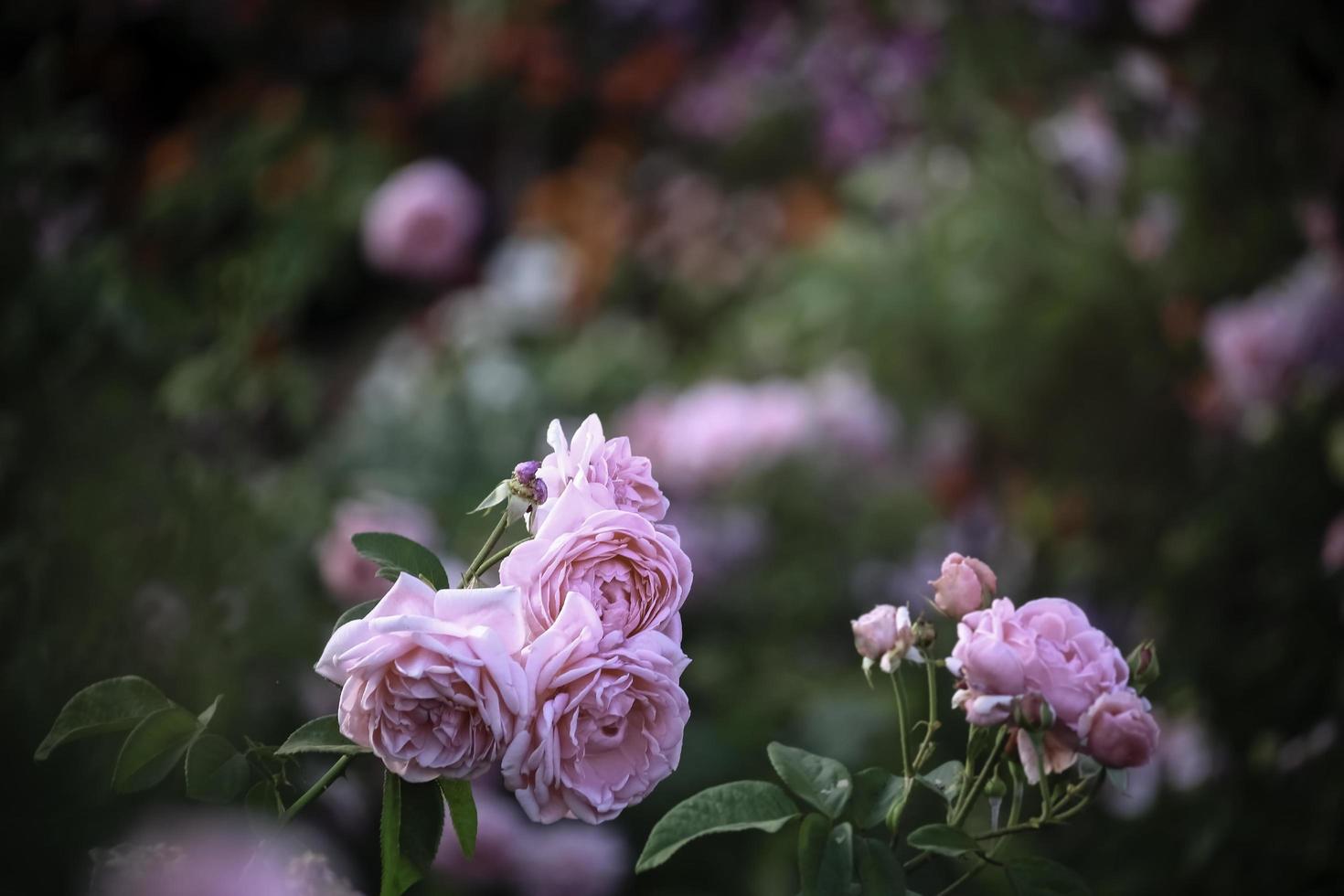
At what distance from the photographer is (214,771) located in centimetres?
50

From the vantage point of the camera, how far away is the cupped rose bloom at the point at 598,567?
486mm

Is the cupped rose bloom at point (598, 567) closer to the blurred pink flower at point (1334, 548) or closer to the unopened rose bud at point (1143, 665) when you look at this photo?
the unopened rose bud at point (1143, 665)

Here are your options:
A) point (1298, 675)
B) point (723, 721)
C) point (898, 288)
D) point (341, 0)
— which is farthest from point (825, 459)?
point (341, 0)

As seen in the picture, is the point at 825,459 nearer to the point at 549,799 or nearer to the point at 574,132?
the point at 549,799

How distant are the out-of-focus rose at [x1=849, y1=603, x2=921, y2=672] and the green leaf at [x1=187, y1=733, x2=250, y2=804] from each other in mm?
290

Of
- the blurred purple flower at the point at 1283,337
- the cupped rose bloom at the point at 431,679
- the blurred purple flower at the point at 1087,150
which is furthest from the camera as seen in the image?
the blurred purple flower at the point at 1087,150

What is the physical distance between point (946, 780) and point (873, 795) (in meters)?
→ 0.04

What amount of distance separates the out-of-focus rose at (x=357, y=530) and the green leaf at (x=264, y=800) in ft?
2.70

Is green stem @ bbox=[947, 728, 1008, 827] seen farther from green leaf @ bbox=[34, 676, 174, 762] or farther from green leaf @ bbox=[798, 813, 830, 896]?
green leaf @ bbox=[34, 676, 174, 762]

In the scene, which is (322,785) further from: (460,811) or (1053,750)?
(1053,750)

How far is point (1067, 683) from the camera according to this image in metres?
0.51

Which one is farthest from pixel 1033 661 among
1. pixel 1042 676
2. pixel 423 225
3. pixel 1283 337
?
pixel 423 225

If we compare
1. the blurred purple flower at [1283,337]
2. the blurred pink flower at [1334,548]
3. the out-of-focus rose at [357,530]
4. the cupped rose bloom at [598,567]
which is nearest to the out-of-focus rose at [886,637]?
Result: the cupped rose bloom at [598,567]

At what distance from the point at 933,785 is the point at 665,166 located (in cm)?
370
